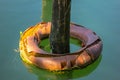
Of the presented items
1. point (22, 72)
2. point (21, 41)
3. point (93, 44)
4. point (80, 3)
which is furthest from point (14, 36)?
point (80, 3)

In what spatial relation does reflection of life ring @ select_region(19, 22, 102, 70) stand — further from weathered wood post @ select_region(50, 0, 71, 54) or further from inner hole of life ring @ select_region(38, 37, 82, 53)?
weathered wood post @ select_region(50, 0, 71, 54)

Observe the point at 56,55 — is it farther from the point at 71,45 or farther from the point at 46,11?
the point at 46,11

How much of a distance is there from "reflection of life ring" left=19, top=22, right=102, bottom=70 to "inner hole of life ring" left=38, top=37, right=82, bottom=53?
51mm

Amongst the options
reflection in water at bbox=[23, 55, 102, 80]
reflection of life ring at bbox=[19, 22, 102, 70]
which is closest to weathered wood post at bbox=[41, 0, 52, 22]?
reflection of life ring at bbox=[19, 22, 102, 70]

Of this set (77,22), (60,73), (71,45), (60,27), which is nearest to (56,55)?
(60,73)

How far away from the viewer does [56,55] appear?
379 centimetres

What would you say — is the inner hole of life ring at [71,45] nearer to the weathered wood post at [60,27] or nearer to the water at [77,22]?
the weathered wood post at [60,27]

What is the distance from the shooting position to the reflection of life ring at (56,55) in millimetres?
3783

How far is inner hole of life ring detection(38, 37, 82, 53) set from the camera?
4.24m

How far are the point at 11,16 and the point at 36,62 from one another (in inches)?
60.3

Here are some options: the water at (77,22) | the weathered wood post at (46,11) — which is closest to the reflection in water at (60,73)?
the water at (77,22)

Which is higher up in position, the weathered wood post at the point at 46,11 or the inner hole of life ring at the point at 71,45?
the weathered wood post at the point at 46,11

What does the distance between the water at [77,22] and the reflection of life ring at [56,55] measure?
0.12 meters

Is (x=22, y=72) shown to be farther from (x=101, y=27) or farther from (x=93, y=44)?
(x=101, y=27)
